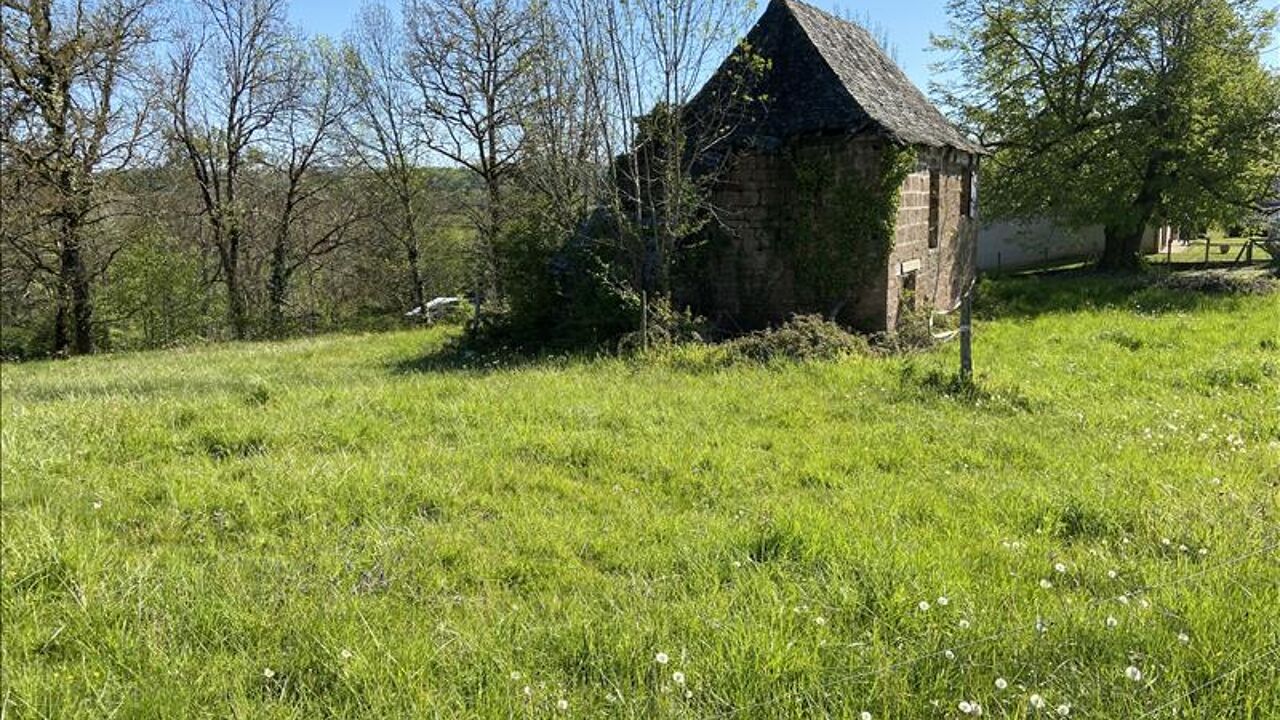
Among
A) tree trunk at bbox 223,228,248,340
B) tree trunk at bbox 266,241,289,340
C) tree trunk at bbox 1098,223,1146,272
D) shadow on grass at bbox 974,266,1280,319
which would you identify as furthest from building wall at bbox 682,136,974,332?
tree trunk at bbox 266,241,289,340

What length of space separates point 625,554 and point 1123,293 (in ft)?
54.8

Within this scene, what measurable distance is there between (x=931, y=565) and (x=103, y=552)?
3.94m

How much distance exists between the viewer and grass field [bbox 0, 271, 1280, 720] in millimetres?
2719

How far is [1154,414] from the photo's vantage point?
22.3ft

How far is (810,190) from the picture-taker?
40.6ft

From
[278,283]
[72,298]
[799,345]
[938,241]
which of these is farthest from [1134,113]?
[278,283]

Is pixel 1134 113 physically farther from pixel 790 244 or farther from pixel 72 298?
pixel 72 298

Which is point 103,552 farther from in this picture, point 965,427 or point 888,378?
point 888,378

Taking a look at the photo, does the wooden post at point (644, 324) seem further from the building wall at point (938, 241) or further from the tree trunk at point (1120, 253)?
the tree trunk at point (1120, 253)

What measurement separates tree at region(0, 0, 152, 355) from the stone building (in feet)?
32.0

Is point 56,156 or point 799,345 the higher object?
point 56,156

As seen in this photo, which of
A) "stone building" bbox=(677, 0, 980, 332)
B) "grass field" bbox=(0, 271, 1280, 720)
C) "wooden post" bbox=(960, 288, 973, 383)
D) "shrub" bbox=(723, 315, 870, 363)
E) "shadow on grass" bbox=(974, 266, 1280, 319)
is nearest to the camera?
"grass field" bbox=(0, 271, 1280, 720)

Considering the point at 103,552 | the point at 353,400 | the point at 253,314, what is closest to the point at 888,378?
the point at 353,400

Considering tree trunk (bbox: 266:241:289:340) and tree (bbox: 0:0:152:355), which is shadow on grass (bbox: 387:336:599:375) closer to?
tree (bbox: 0:0:152:355)
